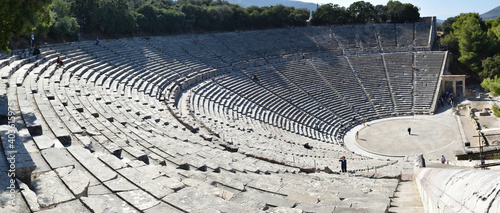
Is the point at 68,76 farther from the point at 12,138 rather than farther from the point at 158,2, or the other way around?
the point at 158,2

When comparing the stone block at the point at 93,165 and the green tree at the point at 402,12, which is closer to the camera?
the stone block at the point at 93,165

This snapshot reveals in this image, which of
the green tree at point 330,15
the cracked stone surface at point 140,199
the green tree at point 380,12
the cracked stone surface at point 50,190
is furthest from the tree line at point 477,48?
the cracked stone surface at point 50,190

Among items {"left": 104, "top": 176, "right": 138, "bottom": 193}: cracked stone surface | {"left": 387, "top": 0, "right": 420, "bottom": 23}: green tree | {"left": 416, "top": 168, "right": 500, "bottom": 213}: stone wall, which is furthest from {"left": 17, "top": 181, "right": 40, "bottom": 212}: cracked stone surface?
{"left": 387, "top": 0, "right": 420, "bottom": 23}: green tree

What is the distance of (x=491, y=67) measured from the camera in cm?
3750

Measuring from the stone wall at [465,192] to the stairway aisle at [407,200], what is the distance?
623mm

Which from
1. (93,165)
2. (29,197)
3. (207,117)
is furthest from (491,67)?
(29,197)

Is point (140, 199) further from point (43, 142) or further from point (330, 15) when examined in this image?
point (330, 15)

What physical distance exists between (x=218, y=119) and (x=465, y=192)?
1939 centimetres

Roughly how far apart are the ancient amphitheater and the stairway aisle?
0.07 metres

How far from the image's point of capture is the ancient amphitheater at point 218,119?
6066mm

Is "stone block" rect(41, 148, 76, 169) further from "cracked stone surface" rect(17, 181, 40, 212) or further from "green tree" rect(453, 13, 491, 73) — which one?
"green tree" rect(453, 13, 491, 73)

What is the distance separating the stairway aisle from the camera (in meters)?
6.80

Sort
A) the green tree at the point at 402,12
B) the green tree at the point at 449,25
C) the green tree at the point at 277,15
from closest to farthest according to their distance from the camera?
the green tree at the point at 402,12 < the green tree at the point at 277,15 < the green tree at the point at 449,25

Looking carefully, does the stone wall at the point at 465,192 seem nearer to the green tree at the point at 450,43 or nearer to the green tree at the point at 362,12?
the green tree at the point at 450,43
